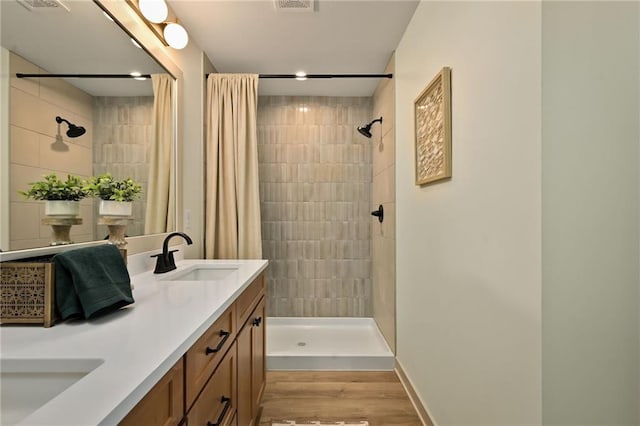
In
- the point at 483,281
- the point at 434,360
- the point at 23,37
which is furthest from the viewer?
the point at 434,360

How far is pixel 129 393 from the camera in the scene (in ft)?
1.75

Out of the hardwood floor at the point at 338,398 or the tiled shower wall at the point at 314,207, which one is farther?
the tiled shower wall at the point at 314,207

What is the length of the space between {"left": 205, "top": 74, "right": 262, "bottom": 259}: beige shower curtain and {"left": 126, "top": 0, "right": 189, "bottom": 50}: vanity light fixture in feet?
1.89

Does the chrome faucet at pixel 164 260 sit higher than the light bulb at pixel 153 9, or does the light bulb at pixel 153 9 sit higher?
the light bulb at pixel 153 9

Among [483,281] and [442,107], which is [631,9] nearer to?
[442,107]

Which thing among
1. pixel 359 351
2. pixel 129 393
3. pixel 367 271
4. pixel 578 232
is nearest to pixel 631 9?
pixel 578 232

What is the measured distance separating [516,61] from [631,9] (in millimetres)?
296

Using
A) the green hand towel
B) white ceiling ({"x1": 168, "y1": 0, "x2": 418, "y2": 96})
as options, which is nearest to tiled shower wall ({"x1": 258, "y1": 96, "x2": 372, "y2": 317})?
white ceiling ({"x1": 168, "y1": 0, "x2": 418, "y2": 96})

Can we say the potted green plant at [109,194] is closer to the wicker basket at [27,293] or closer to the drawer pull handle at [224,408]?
the wicker basket at [27,293]

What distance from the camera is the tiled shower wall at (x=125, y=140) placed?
139 cm

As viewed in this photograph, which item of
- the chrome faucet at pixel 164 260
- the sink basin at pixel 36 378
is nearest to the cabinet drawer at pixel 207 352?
the sink basin at pixel 36 378

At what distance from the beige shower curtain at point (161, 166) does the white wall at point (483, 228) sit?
1.60m

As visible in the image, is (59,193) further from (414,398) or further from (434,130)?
(414,398)

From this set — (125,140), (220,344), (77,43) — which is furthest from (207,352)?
(77,43)
